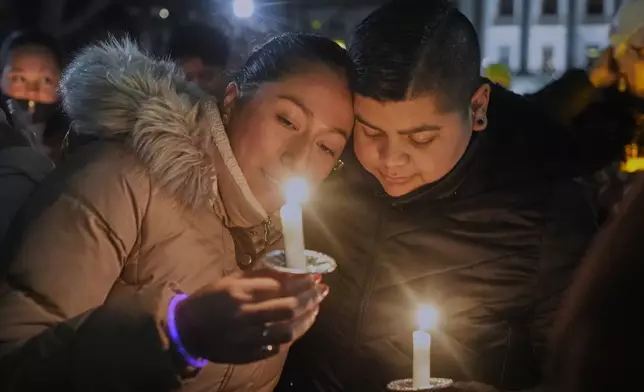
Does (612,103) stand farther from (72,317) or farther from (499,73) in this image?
(499,73)

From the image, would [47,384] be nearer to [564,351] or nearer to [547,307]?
[564,351]

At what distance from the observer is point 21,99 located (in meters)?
5.64

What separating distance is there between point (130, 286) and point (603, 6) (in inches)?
2040

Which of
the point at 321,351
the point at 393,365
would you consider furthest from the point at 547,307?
the point at 321,351

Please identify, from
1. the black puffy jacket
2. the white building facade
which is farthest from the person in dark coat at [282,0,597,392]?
the white building facade

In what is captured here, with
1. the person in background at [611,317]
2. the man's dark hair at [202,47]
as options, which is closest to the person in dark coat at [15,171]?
the person in background at [611,317]

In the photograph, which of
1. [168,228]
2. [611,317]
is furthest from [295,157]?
[611,317]

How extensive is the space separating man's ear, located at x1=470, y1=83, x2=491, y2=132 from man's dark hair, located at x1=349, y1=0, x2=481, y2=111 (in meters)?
0.07

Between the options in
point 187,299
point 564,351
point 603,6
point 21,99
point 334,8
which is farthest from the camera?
point 603,6

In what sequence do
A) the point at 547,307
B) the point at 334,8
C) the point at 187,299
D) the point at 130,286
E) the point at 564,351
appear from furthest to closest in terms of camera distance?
1. the point at 334,8
2. the point at 547,307
3. the point at 130,286
4. the point at 187,299
5. the point at 564,351

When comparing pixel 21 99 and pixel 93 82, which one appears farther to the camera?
pixel 21 99

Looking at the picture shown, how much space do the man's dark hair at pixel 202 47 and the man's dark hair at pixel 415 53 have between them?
373 cm

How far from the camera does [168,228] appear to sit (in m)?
2.59

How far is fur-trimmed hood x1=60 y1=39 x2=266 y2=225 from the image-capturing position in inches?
102
